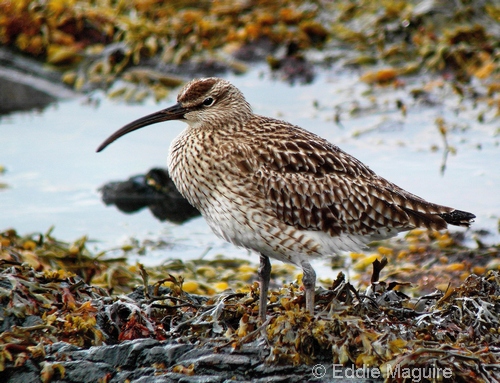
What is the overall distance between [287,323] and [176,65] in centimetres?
788

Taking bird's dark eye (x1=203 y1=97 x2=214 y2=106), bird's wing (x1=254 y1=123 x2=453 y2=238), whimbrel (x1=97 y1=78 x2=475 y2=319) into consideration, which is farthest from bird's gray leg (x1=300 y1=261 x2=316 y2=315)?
bird's dark eye (x1=203 y1=97 x2=214 y2=106)

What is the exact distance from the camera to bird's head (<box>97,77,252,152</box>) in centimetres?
605

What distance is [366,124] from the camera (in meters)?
10.6

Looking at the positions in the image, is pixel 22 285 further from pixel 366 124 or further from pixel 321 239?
pixel 366 124

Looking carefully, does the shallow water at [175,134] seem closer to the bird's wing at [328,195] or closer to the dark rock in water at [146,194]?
the dark rock in water at [146,194]

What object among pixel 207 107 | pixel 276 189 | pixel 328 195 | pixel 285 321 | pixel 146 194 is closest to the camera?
pixel 285 321

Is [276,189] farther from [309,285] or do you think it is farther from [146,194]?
[146,194]

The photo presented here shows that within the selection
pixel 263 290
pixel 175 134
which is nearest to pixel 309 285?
pixel 263 290

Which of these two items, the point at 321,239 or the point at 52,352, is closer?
the point at 52,352

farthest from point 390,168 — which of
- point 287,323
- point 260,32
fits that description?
point 287,323

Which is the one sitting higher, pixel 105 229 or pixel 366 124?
pixel 366 124

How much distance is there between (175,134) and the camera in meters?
10.8

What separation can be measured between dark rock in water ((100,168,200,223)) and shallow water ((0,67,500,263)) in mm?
141

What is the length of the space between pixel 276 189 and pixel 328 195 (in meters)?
0.37
